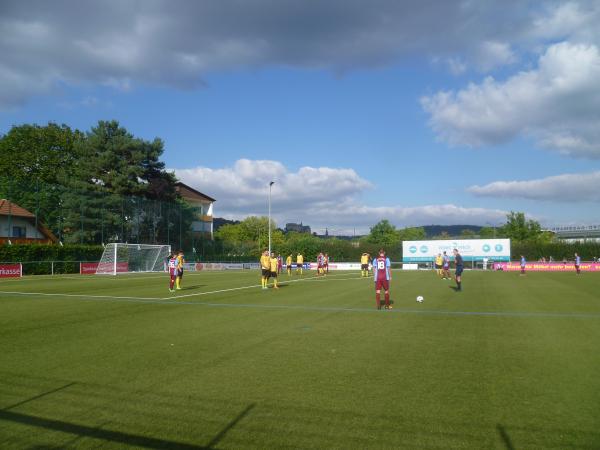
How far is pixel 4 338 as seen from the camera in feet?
33.1

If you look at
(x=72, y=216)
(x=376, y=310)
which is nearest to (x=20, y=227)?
(x=72, y=216)

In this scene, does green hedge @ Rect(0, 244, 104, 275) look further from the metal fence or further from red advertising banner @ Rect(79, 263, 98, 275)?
the metal fence

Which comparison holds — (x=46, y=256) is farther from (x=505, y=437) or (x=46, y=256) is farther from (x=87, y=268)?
(x=505, y=437)

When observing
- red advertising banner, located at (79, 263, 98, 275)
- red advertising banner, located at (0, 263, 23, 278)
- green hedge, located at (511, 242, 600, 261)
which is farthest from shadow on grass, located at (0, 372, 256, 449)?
green hedge, located at (511, 242, 600, 261)

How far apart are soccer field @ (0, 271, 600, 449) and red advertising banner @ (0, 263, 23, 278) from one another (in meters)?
26.4

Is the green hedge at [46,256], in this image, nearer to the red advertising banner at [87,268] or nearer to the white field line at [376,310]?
the red advertising banner at [87,268]

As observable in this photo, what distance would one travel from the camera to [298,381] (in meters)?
6.92

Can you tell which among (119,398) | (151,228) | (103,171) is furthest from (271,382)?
(103,171)

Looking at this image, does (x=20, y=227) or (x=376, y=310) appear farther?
(x=20, y=227)

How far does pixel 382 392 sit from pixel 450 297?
14543 mm

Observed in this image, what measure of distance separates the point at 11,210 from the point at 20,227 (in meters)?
2.93

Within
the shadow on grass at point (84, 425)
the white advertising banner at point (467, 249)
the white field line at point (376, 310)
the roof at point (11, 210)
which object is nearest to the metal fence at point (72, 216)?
the roof at point (11, 210)

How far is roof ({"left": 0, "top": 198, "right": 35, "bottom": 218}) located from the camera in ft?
150

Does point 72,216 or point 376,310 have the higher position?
point 72,216
